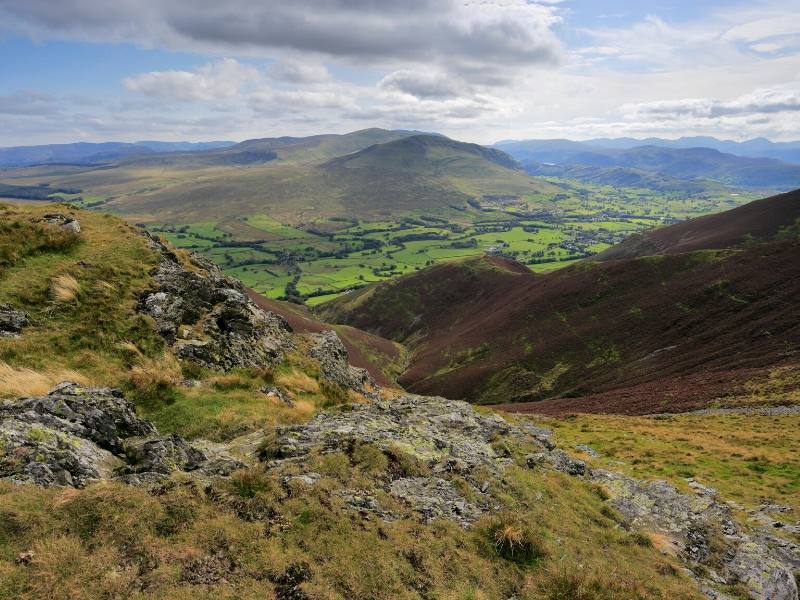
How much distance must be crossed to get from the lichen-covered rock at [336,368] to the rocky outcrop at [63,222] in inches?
795

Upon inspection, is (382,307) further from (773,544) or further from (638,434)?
(773,544)

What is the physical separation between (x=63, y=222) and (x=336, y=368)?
24259 mm

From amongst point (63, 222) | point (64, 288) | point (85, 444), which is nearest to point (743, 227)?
point (63, 222)

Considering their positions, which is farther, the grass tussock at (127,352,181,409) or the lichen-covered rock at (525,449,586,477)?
the lichen-covered rock at (525,449,586,477)

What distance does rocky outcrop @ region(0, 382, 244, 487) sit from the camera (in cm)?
Answer: 1275

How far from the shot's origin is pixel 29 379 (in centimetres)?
1839

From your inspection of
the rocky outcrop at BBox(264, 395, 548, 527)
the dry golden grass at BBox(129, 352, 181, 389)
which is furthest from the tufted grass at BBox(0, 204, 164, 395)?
the rocky outcrop at BBox(264, 395, 548, 527)

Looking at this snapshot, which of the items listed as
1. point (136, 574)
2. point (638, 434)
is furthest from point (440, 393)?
point (136, 574)

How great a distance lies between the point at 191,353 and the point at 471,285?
5282 inches

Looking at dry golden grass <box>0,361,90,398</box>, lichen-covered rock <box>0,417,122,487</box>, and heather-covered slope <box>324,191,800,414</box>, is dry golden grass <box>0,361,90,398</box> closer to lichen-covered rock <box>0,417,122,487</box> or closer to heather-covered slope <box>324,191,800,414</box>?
lichen-covered rock <box>0,417,122,487</box>

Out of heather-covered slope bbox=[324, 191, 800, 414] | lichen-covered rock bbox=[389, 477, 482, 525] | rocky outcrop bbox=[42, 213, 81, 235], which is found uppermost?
rocky outcrop bbox=[42, 213, 81, 235]

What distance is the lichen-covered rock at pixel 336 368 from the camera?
36.2m

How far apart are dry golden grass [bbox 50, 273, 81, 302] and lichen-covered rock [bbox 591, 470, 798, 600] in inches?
1280

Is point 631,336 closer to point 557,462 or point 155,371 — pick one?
point 557,462
